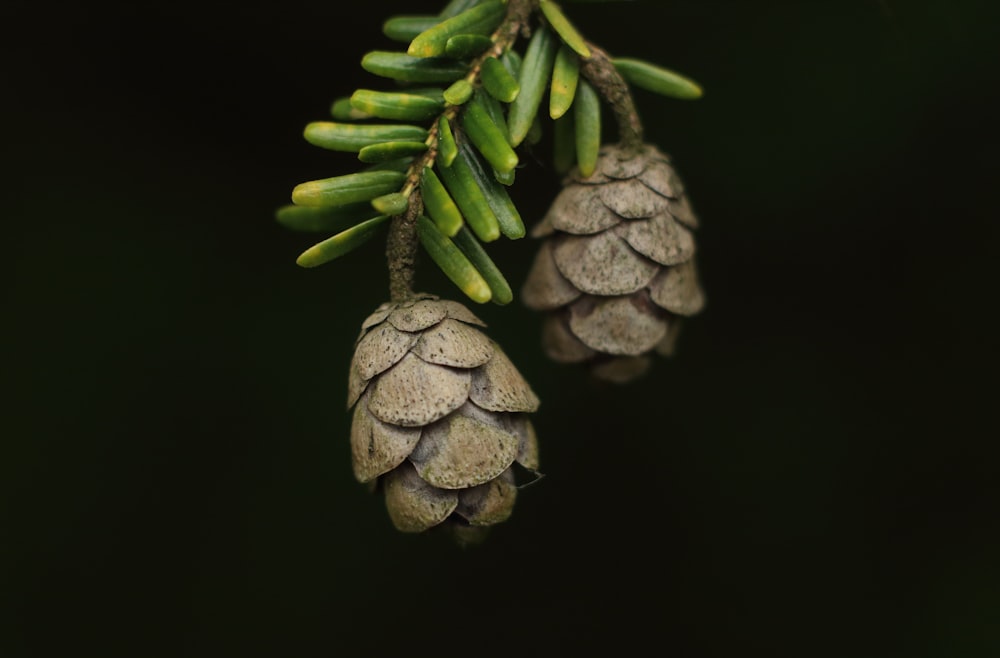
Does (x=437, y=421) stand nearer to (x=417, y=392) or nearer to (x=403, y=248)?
(x=417, y=392)

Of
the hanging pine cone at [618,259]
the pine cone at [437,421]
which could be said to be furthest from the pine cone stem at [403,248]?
the hanging pine cone at [618,259]

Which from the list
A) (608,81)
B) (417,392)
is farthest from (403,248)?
(608,81)

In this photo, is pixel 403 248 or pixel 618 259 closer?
pixel 403 248

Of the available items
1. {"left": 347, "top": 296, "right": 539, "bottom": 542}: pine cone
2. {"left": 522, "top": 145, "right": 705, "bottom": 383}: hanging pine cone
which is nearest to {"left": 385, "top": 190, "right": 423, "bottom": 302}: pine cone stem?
{"left": 347, "top": 296, "right": 539, "bottom": 542}: pine cone

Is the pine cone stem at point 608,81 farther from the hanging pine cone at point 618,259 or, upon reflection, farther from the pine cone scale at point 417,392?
the pine cone scale at point 417,392

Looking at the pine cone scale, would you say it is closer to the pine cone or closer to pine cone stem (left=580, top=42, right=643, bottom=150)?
the pine cone

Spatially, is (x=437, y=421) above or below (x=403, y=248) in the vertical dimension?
below
